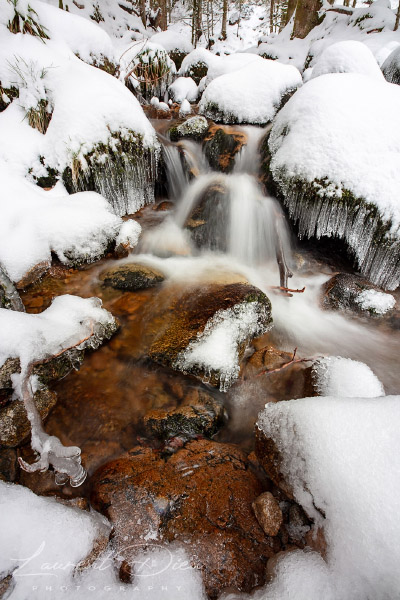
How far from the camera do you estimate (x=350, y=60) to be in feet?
17.7

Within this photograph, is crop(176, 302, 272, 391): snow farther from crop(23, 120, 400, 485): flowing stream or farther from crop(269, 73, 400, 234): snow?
crop(269, 73, 400, 234): snow

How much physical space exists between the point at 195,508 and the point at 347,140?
4.45 meters

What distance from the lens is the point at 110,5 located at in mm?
14297

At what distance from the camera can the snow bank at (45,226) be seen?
11.0 ft

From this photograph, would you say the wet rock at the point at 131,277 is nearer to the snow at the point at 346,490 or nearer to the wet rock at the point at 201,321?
the wet rock at the point at 201,321

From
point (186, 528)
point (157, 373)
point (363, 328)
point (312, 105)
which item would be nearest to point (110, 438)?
point (157, 373)

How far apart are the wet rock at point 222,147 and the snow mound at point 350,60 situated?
2.21 m

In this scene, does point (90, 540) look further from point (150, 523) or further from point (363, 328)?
point (363, 328)

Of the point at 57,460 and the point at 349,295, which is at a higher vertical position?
the point at 349,295

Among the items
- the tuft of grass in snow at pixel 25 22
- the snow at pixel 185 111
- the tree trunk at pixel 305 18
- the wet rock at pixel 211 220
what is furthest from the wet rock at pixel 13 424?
the tree trunk at pixel 305 18

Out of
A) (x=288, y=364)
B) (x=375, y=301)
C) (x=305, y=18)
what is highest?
(x=305, y=18)

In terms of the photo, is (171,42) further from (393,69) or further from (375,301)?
(375,301)

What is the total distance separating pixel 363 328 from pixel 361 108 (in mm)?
3122

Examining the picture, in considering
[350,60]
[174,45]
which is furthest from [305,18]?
[350,60]
